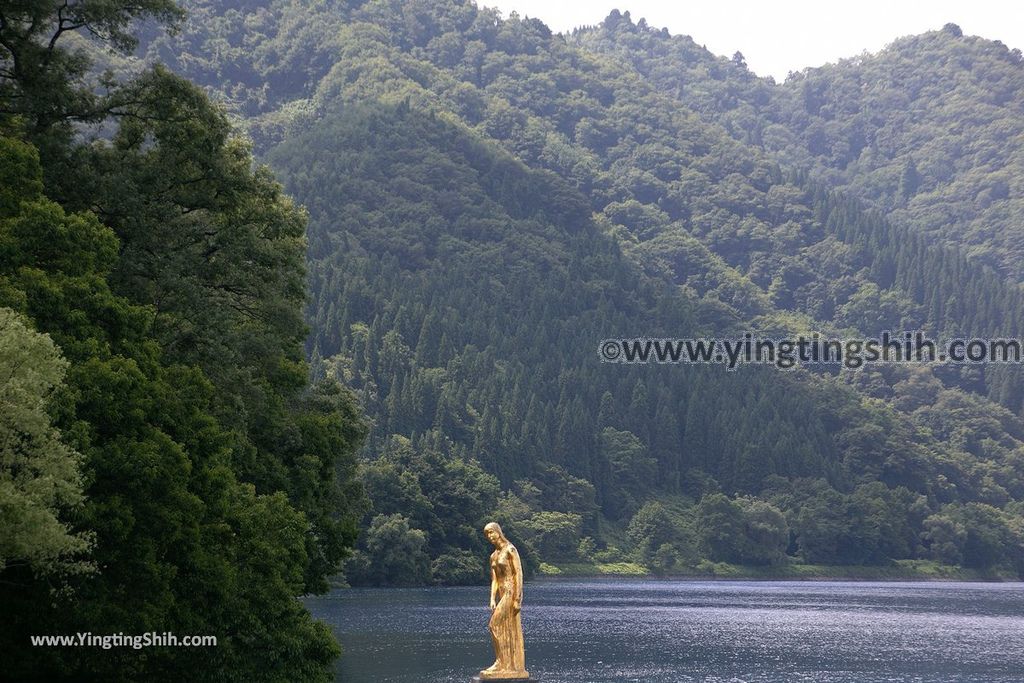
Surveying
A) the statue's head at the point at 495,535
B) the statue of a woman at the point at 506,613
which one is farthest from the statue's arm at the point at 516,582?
the statue's head at the point at 495,535

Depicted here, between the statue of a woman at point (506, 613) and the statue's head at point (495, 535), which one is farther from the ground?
the statue's head at point (495, 535)

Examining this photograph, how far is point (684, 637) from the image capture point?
102 m

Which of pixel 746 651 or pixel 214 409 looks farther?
pixel 746 651

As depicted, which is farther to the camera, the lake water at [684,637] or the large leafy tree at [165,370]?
the lake water at [684,637]

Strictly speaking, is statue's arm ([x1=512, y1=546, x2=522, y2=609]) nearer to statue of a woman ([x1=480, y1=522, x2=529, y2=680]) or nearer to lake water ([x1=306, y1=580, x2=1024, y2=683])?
statue of a woman ([x1=480, y1=522, x2=529, y2=680])

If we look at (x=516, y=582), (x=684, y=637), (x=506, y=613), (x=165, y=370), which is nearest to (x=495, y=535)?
(x=516, y=582)

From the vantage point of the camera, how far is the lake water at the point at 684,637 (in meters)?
77.9

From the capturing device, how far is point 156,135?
53875 mm

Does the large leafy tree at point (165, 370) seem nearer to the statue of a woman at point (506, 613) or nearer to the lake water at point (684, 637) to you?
the statue of a woman at point (506, 613)

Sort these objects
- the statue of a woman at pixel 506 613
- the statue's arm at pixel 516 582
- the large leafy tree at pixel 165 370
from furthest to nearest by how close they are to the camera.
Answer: the large leafy tree at pixel 165 370
the statue's arm at pixel 516 582
the statue of a woman at pixel 506 613

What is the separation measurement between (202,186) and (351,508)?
1680cm

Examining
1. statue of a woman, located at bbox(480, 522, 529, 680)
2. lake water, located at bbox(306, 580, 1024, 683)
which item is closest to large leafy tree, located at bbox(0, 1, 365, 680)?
statue of a woman, located at bbox(480, 522, 529, 680)

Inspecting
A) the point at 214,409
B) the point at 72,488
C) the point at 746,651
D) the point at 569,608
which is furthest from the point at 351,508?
the point at 569,608

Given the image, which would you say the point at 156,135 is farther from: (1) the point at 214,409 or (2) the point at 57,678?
(2) the point at 57,678
